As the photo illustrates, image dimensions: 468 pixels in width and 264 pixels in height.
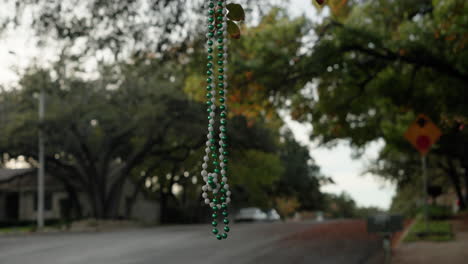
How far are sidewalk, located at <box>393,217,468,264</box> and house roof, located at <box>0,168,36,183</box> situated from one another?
24.0m

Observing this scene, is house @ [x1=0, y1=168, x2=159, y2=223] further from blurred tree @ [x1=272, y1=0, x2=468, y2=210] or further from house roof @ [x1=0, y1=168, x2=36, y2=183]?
blurred tree @ [x1=272, y1=0, x2=468, y2=210]

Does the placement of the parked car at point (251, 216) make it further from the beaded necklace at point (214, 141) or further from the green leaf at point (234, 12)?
the beaded necklace at point (214, 141)

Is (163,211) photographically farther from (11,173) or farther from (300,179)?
(300,179)

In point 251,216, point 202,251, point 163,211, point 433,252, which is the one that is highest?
point 163,211

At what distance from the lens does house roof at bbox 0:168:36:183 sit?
31.1 meters

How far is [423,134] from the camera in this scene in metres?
11.2

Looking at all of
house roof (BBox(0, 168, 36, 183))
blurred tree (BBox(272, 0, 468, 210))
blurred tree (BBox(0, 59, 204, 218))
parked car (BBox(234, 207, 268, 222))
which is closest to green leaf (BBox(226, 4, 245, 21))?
blurred tree (BBox(272, 0, 468, 210))

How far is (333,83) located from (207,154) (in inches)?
489

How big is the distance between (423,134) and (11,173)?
26623 millimetres

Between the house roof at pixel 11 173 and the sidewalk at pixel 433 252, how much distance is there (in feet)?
78.9

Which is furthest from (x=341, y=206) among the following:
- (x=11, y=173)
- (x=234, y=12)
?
(x=234, y=12)

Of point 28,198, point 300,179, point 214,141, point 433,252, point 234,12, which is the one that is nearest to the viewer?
point 214,141

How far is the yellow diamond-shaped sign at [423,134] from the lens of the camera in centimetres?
1112

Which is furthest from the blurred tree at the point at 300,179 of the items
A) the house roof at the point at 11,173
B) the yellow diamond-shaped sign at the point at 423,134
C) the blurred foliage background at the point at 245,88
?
the yellow diamond-shaped sign at the point at 423,134
